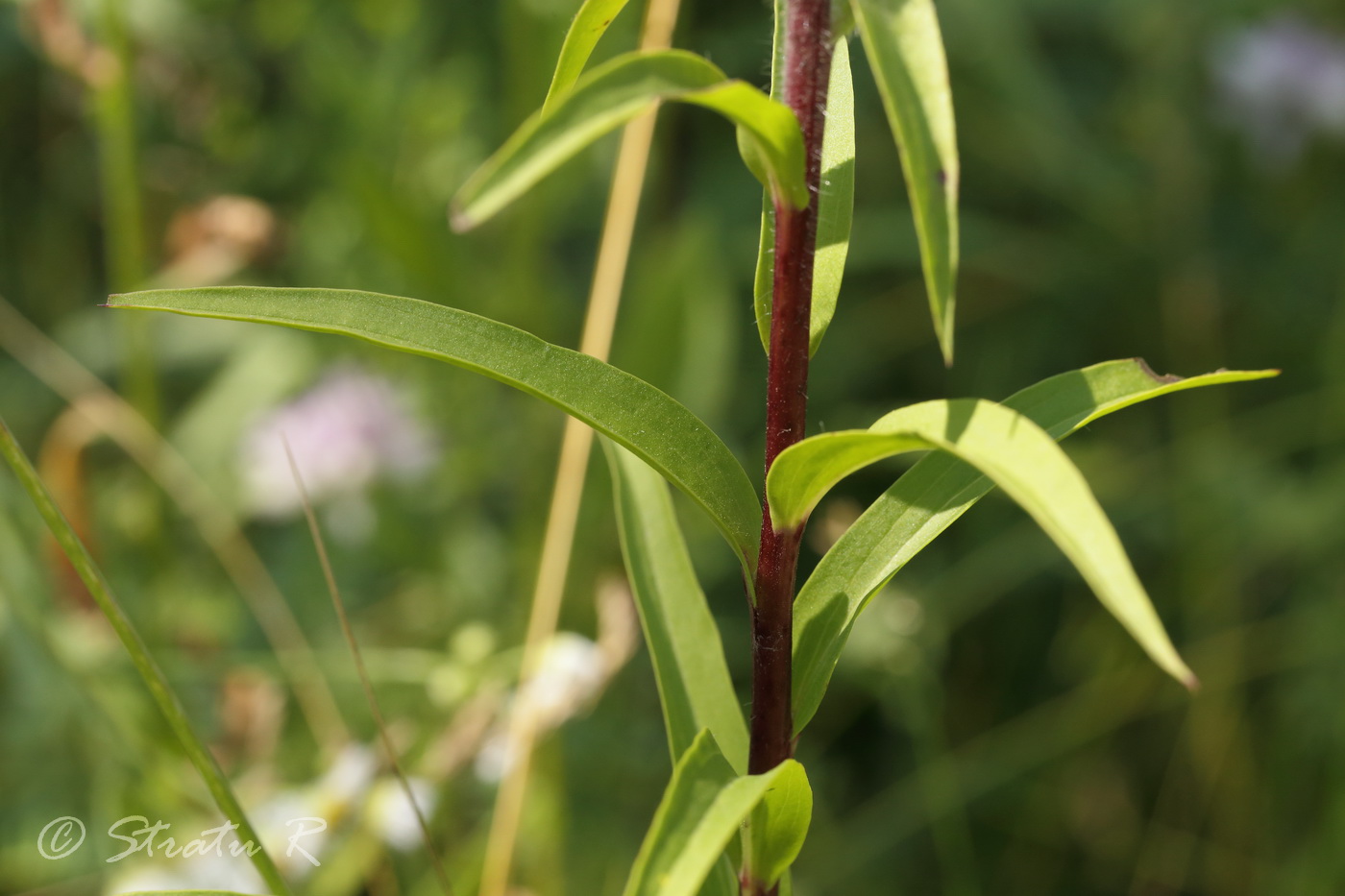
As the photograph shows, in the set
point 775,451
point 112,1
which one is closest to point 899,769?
point 775,451

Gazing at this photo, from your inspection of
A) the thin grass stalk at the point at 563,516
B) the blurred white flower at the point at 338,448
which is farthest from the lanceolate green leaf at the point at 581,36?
the blurred white flower at the point at 338,448

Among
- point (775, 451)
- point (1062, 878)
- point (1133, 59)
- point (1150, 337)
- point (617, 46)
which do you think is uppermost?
point (617, 46)

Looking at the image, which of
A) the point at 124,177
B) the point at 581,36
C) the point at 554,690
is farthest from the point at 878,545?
the point at 124,177

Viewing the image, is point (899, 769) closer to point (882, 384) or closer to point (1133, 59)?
point (882, 384)

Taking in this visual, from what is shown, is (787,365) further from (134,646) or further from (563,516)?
(563,516)

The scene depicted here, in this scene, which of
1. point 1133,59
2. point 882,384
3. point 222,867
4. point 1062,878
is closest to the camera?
point 222,867

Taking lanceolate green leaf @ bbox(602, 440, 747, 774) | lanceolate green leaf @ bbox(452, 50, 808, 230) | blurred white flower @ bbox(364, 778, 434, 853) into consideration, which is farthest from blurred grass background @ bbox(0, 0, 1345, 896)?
lanceolate green leaf @ bbox(452, 50, 808, 230)
